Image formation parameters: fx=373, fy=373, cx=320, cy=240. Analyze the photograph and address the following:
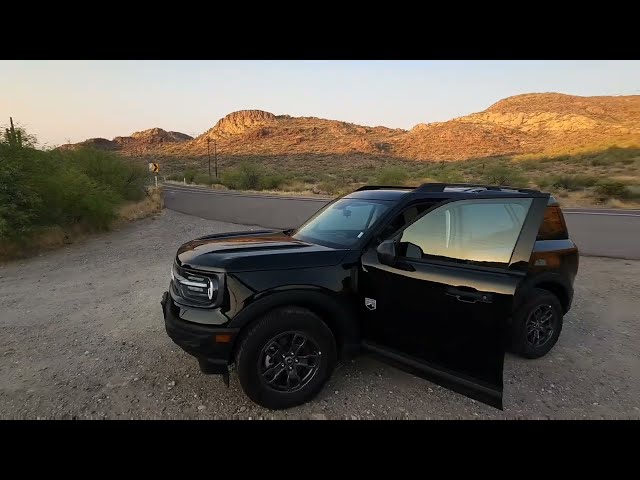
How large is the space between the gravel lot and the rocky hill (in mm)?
60897

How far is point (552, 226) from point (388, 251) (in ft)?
7.14

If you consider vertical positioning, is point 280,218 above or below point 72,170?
below

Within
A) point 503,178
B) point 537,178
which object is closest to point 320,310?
point 503,178

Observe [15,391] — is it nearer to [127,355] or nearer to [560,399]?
[127,355]

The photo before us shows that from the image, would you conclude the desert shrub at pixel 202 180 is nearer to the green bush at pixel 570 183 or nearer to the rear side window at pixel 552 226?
the green bush at pixel 570 183

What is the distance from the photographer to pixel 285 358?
2.86m

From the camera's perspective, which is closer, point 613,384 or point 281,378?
point 281,378

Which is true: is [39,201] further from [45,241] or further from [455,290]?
[455,290]

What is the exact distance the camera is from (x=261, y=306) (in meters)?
2.74

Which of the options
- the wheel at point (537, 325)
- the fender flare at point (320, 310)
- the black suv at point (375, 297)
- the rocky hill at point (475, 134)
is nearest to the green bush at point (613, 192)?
the wheel at point (537, 325)

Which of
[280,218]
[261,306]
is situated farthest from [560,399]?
[280,218]

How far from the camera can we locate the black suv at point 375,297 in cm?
256

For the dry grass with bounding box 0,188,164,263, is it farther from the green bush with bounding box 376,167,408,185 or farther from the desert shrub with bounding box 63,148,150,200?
the green bush with bounding box 376,167,408,185
